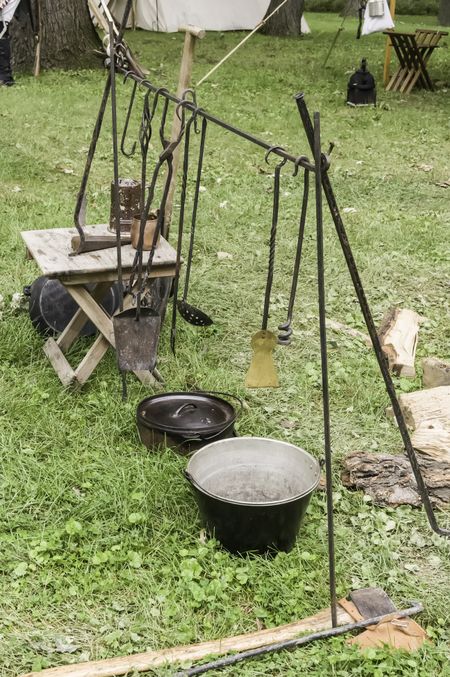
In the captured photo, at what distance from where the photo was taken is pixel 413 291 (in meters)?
6.43

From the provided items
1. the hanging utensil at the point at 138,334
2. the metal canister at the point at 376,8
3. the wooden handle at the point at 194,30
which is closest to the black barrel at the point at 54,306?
the hanging utensil at the point at 138,334

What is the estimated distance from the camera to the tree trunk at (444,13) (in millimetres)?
28250

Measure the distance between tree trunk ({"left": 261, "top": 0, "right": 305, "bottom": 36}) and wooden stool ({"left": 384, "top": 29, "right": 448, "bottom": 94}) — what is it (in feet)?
22.4

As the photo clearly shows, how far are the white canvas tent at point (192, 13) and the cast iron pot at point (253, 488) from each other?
57.9 ft

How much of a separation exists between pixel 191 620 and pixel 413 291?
3927 mm

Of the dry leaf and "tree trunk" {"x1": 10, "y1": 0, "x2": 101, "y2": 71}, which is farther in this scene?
"tree trunk" {"x1": 10, "y1": 0, "x2": 101, "y2": 71}

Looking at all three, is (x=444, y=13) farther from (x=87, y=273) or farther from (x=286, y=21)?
(x=87, y=273)

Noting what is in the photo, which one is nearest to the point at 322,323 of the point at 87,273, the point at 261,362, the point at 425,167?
the point at 261,362

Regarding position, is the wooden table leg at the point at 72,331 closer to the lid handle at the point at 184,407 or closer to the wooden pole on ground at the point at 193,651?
the lid handle at the point at 184,407

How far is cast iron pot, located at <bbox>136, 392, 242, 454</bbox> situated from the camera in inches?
154

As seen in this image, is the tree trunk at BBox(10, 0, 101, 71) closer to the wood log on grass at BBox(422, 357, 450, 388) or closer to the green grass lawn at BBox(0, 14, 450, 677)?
the green grass lawn at BBox(0, 14, 450, 677)

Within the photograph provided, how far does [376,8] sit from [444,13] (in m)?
17.4

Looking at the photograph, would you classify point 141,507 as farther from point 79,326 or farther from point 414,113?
point 414,113

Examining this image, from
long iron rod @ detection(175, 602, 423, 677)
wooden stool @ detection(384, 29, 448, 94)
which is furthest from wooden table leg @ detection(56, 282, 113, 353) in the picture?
wooden stool @ detection(384, 29, 448, 94)
